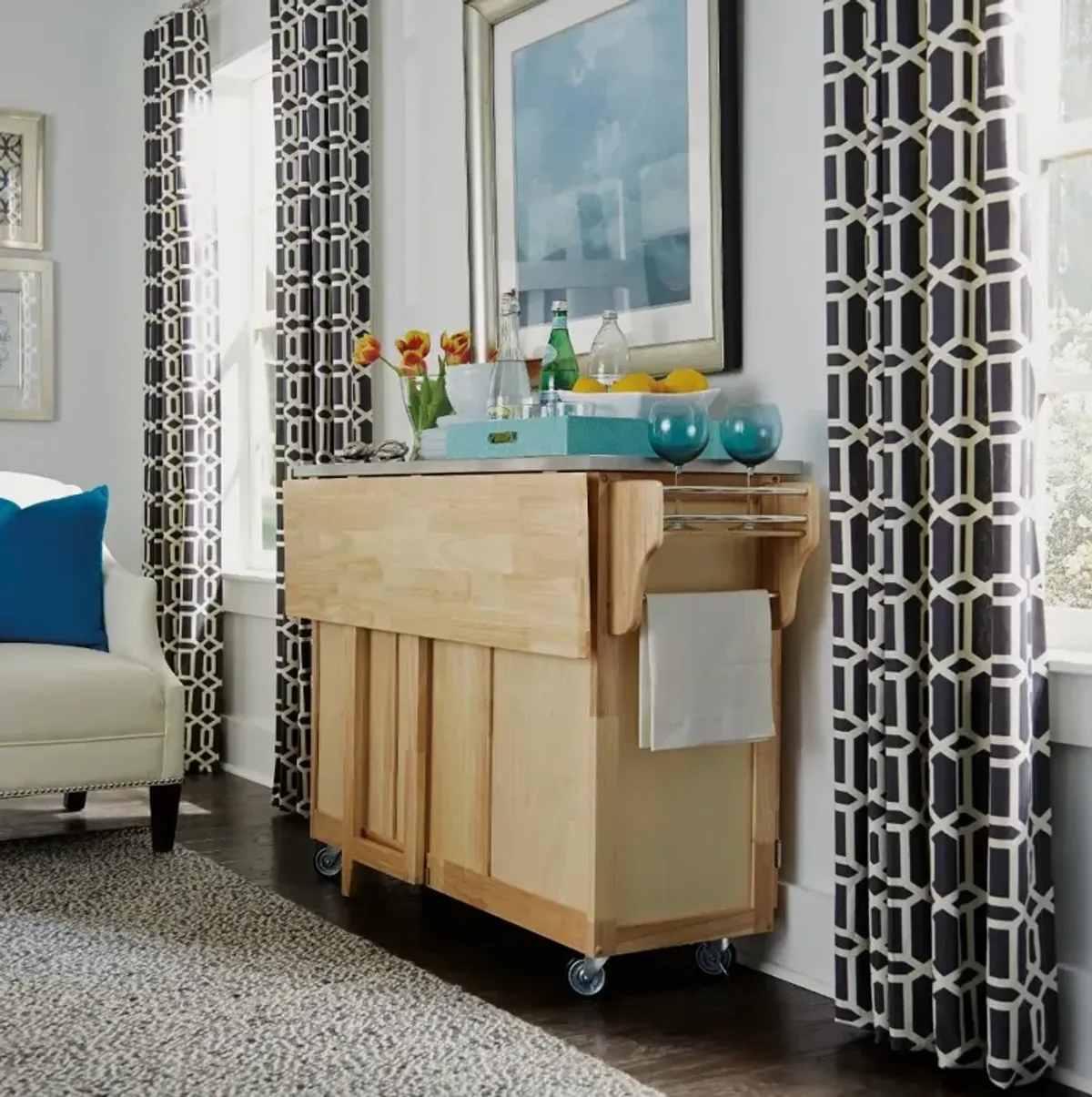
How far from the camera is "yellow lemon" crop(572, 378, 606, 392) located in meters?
2.99

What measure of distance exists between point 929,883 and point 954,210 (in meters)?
0.99

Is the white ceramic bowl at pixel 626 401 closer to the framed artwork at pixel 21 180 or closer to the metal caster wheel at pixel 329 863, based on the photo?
the metal caster wheel at pixel 329 863

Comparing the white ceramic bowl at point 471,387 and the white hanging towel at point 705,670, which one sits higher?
the white ceramic bowl at point 471,387

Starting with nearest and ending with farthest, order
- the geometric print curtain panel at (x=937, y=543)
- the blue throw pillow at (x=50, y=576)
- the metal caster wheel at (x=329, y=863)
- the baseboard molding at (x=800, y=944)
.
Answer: the geometric print curtain panel at (x=937, y=543), the baseboard molding at (x=800, y=944), the metal caster wheel at (x=329, y=863), the blue throw pillow at (x=50, y=576)

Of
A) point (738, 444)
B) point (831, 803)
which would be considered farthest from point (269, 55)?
point (831, 803)

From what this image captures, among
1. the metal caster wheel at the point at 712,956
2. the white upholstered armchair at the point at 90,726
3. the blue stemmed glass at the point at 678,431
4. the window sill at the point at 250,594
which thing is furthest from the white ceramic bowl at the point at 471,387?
the window sill at the point at 250,594

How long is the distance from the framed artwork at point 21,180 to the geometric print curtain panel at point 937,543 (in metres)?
3.54

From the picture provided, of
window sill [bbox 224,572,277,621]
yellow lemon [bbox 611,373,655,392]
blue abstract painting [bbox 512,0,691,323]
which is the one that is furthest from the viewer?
window sill [bbox 224,572,277,621]

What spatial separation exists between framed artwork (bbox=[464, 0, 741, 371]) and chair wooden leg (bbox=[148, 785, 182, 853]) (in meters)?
1.25

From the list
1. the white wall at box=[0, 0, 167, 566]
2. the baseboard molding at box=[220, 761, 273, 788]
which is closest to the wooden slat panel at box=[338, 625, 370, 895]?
the baseboard molding at box=[220, 761, 273, 788]

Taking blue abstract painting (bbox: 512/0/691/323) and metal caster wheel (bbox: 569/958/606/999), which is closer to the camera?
metal caster wheel (bbox: 569/958/606/999)

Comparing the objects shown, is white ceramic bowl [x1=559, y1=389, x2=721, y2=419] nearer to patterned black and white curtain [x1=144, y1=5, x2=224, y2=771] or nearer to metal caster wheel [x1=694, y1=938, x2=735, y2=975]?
metal caster wheel [x1=694, y1=938, x2=735, y2=975]

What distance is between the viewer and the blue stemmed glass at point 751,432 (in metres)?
2.70

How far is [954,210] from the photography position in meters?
2.35
